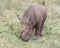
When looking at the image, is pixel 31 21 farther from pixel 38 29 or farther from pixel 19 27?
pixel 19 27

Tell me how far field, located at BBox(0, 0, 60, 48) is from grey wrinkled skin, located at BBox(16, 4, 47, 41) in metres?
0.23

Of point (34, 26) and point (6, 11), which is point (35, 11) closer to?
point (34, 26)

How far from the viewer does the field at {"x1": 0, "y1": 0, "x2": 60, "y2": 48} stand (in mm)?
8266

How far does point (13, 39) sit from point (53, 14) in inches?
174

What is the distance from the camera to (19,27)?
31.3 feet

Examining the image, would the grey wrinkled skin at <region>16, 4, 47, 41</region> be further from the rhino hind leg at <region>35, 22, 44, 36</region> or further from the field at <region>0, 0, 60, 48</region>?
the field at <region>0, 0, 60, 48</region>

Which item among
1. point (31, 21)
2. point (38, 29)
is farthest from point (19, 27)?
point (31, 21)

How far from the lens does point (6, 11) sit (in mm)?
11117

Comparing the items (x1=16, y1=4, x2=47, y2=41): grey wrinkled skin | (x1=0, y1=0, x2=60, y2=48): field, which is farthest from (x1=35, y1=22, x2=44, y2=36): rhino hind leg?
(x1=0, y1=0, x2=60, y2=48): field

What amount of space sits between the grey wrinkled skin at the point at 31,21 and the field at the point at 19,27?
229 mm

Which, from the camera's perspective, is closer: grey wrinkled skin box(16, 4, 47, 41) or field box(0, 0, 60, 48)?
field box(0, 0, 60, 48)

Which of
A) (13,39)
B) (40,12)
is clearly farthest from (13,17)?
(13,39)

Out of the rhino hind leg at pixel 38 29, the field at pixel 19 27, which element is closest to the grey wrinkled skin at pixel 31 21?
the rhino hind leg at pixel 38 29

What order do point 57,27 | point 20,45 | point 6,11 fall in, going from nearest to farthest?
point 20,45
point 57,27
point 6,11
